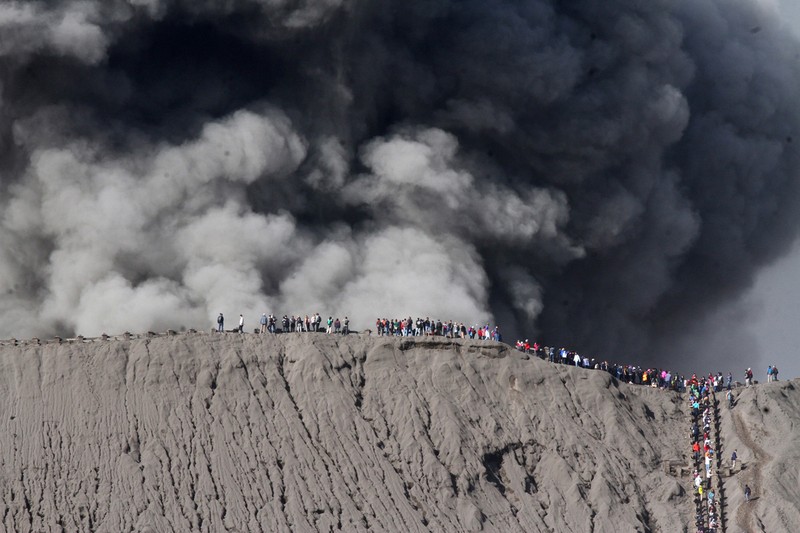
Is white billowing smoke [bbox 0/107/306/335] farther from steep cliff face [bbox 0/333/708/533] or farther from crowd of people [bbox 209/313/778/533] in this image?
steep cliff face [bbox 0/333/708/533]

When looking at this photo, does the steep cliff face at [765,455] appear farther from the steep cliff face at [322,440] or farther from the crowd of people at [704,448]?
the steep cliff face at [322,440]

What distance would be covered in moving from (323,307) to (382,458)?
13353 millimetres

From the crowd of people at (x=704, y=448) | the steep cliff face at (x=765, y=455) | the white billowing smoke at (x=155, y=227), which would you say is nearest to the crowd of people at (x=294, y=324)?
the white billowing smoke at (x=155, y=227)

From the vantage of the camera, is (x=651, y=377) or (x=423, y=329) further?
(x=651, y=377)

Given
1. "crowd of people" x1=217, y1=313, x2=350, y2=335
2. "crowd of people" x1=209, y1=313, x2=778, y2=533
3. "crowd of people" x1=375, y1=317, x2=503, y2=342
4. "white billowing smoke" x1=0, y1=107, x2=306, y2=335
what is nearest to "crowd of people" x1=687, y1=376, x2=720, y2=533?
"crowd of people" x1=209, y1=313, x2=778, y2=533

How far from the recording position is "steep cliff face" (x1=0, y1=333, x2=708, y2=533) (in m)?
72.5

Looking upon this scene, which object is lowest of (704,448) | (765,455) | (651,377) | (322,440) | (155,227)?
A: (765,455)

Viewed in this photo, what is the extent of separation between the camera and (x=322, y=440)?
250ft

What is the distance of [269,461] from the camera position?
74.8 meters

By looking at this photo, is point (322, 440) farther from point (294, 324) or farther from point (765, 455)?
point (765, 455)

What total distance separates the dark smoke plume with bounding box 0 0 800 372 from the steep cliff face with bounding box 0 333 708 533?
775 cm

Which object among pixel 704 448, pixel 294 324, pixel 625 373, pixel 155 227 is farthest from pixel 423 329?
pixel 155 227

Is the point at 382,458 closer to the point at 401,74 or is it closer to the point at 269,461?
the point at 269,461

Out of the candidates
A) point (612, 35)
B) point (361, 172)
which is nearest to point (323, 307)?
point (361, 172)
